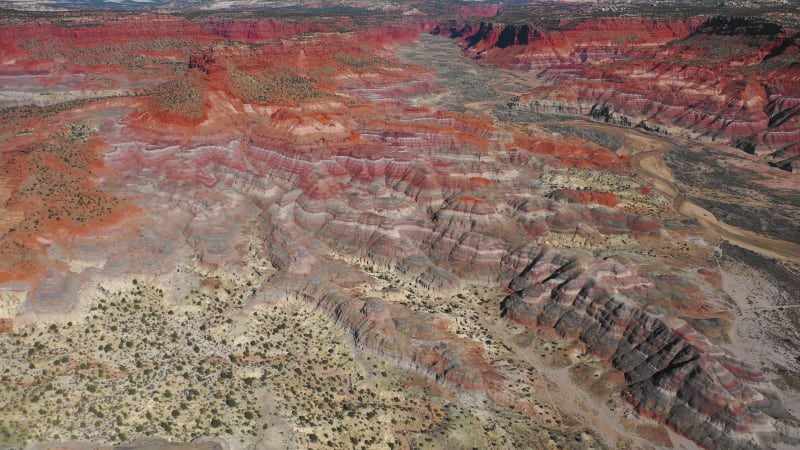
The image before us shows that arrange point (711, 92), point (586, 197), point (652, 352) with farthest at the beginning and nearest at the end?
point (711, 92) → point (586, 197) → point (652, 352)

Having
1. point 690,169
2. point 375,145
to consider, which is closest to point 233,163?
point 375,145

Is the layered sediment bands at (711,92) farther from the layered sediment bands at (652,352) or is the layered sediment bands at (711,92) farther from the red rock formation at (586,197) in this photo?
the layered sediment bands at (652,352)

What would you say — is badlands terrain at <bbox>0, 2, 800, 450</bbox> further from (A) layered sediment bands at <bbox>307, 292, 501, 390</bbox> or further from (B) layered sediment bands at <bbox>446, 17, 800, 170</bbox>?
(B) layered sediment bands at <bbox>446, 17, 800, 170</bbox>

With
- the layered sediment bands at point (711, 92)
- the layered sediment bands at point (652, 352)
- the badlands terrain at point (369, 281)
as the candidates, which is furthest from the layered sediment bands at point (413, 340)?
the layered sediment bands at point (711, 92)

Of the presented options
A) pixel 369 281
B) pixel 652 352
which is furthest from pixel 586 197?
pixel 369 281

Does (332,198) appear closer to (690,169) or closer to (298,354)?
(298,354)

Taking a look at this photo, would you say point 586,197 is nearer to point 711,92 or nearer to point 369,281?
point 369,281
